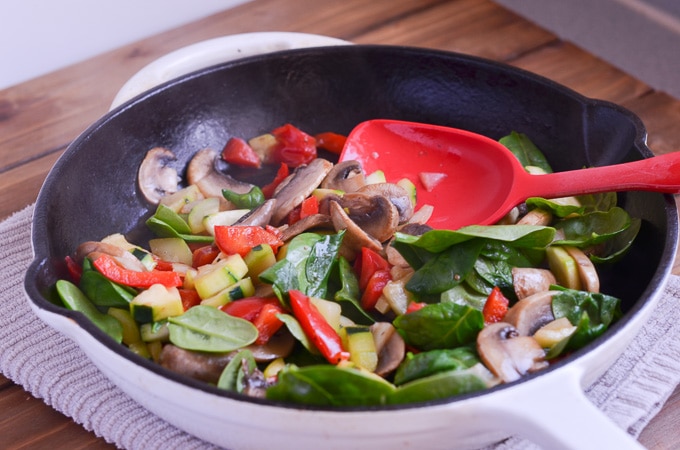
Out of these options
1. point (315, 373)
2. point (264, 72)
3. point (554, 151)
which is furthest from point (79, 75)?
point (315, 373)

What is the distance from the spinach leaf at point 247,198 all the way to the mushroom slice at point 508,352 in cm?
76

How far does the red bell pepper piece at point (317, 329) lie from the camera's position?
4.81 ft

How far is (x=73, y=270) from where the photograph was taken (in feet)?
5.49

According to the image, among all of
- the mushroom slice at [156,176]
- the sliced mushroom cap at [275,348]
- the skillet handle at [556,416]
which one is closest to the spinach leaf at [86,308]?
the sliced mushroom cap at [275,348]

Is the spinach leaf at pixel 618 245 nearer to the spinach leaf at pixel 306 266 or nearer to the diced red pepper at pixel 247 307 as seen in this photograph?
the spinach leaf at pixel 306 266

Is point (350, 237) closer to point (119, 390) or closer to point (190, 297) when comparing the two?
point (190, 297)

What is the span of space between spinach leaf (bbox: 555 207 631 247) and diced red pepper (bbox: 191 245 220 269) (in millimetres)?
745

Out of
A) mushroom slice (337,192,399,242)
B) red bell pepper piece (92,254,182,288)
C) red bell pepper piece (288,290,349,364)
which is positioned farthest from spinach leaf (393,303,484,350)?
red bell pepper piece (92,254,182,288)

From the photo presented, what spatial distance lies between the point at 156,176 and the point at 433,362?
1.01m

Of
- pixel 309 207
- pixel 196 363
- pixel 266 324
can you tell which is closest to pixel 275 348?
pixel 266 324

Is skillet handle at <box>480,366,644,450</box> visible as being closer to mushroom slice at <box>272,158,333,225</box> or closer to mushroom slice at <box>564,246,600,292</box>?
mushroom slice at <box>564,246,600,292</box>

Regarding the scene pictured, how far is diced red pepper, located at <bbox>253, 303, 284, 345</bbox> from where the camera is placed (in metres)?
1.51

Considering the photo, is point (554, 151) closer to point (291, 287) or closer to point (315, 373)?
point (291, 287)

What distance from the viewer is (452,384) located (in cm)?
124
